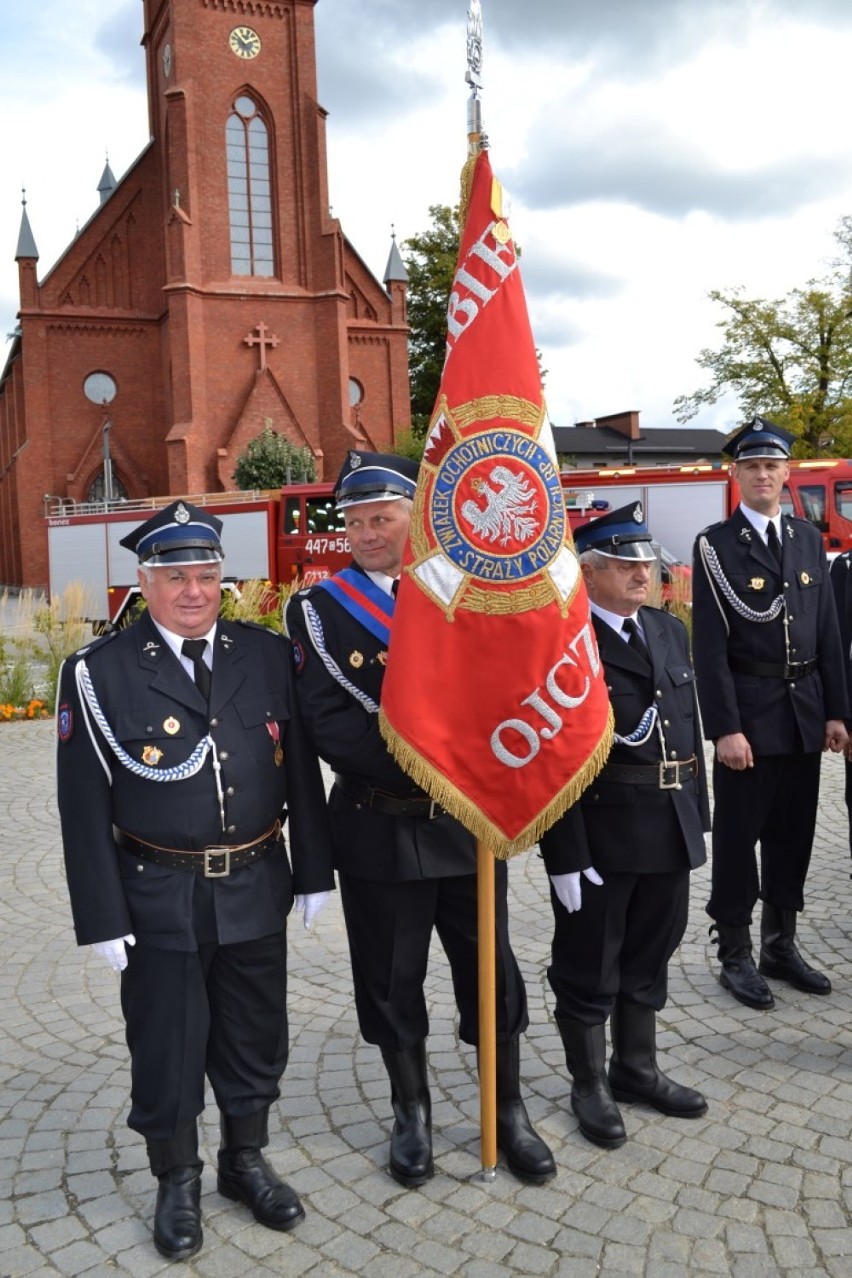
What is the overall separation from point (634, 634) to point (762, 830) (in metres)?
1.51

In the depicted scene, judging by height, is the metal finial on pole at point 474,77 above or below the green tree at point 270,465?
below

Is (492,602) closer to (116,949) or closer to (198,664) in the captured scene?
(198,664)

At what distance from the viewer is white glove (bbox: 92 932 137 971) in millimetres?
2795

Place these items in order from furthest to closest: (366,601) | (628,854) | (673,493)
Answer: (673,493)
(628,854)
(366,601)

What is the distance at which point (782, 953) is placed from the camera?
444 cm

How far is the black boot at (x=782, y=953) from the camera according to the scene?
4.36 meters

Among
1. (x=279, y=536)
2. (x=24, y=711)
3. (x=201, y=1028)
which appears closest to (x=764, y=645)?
(x=201, y=1028)

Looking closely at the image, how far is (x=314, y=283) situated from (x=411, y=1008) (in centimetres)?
3389

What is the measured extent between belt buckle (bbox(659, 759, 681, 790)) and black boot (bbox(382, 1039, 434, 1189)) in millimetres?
1119

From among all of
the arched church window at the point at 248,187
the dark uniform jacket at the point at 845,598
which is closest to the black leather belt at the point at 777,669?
the dark uniform jacket at the point at 845,598

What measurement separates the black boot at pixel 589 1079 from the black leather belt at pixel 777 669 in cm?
158

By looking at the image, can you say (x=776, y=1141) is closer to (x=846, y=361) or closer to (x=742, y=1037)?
(x=742, y=1037)

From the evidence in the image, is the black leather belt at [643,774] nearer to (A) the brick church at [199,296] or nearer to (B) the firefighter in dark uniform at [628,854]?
(B) the firefighter in dark uniform at [628,854]

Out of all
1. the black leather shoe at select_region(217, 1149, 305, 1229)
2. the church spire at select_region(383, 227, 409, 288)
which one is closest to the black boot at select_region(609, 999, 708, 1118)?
the black leather shoe at select_region(217, 1149, 305, 1229)
